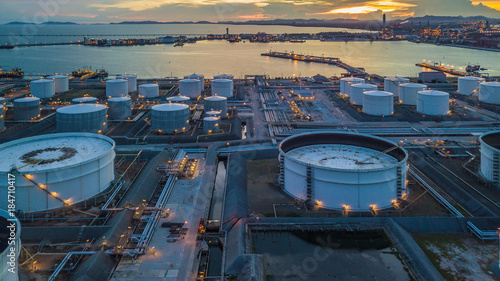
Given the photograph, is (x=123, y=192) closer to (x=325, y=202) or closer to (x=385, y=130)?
(x=325, y=202)

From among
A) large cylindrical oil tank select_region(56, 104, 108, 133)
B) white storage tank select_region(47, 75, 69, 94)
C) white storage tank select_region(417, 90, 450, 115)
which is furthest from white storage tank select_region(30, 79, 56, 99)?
white storage tank select_region(417, 90, 450, 115)

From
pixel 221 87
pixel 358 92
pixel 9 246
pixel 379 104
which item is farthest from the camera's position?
pixel 221 87

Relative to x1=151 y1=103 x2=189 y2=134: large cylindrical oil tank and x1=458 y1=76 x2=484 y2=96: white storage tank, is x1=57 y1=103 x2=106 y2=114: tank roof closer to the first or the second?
x1=151 y1=103 x2=189 y2=134: large cylindrical oil tank

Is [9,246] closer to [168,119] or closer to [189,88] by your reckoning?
[168,119]

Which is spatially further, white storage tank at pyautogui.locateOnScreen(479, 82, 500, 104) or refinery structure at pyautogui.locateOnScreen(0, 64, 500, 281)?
white storage tank at pyautogui.locateOnScreen(479, 82, 500, 104)

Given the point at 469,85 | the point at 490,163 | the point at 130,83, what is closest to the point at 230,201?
the point at 490,163

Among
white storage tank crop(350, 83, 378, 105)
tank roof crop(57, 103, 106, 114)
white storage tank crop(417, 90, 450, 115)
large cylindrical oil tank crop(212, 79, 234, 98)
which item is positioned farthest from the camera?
large cylindrical oil tank crop(212, 79, 234, 98)

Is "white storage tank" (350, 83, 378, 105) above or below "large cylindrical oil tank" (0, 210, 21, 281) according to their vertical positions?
above
